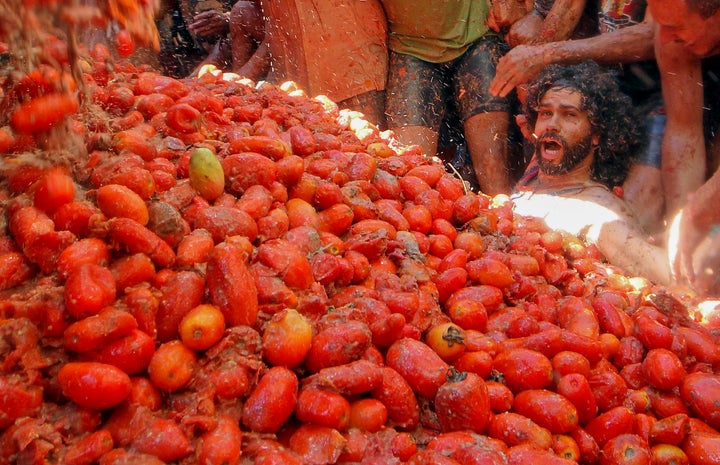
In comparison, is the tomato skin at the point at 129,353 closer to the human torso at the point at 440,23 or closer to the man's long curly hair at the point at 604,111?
the man's long curly hair at the point at 604,111

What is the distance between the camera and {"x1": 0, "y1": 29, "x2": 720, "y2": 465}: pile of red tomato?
1090 millimetres

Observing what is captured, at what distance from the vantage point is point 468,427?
3.94 ft

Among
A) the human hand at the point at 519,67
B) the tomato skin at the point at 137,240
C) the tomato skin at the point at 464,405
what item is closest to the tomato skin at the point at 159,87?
the tomato skin at the point at 137,240

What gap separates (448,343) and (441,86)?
3629mm

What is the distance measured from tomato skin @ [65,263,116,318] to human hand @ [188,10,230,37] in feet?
18.4

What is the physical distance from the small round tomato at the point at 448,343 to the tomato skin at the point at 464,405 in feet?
0.49

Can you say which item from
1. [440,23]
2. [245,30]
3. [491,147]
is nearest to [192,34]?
[245,30]

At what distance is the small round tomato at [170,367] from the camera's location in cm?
112

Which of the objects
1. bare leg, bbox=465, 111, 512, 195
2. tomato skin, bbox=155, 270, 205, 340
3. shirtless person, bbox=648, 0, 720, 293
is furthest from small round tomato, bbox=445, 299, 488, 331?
bare leg, bbox=465, 111, 512, 195

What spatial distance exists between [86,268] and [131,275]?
10cm

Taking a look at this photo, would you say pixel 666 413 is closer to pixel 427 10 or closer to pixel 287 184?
pixel 287 184

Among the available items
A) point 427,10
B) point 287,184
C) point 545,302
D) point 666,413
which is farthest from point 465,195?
point 427,10

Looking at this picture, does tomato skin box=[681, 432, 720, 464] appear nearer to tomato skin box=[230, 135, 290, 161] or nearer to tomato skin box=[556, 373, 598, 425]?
tomato skin box=[556, 373, 598, 425]

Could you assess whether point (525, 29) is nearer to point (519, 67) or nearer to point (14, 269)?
point (519, 67)
